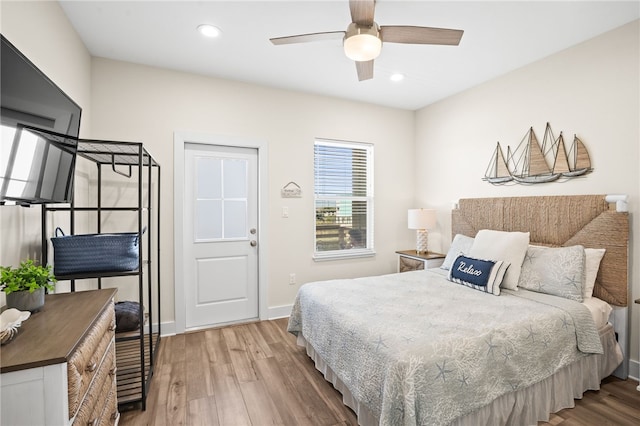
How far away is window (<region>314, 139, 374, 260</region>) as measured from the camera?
3.94 m

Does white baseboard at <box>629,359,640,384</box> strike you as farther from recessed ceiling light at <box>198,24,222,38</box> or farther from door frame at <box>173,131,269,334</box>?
recessed ceiling light at <box>198,24,222,38</box>

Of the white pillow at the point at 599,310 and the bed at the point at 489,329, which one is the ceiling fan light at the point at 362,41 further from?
the white pillow at the point at 599,310

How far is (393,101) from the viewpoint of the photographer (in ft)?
13.3

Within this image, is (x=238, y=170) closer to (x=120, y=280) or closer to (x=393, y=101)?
(x=120, y=280)

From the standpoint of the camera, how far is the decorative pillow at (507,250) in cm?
252

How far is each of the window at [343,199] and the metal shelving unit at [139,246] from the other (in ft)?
6.18

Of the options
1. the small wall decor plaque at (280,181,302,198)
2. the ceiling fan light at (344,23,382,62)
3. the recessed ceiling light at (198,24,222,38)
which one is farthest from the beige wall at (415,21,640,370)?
the recessed ceiling light at (198,24,222,38)

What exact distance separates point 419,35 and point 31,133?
7.02 ft

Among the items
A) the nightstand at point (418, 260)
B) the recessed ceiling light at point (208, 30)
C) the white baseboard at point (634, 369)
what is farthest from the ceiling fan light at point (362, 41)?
the white baseboard at point (634, 369)

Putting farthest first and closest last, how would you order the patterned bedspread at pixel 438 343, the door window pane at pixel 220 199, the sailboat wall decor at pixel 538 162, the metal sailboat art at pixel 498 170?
the door window pane at pixel 220 199 → the metal sailboat art at pixel 498 170 → the sailboat wall decor at pixel 538 162 → the patterned bedspread at pixel 438 343

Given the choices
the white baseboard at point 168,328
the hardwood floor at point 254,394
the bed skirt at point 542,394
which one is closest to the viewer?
the bed skirt at point 542,394

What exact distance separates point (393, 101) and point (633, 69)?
2279 mm

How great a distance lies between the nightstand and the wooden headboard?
0.61m

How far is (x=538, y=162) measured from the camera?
291 centimetres
